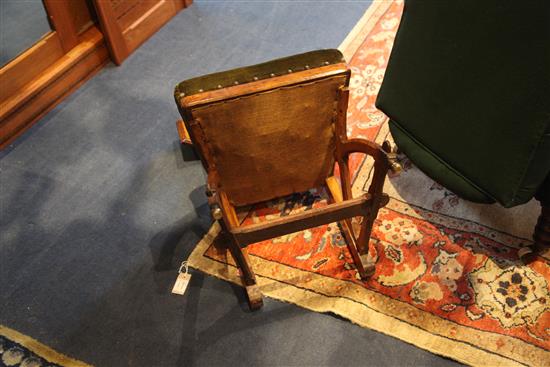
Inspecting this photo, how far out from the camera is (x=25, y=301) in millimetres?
1982

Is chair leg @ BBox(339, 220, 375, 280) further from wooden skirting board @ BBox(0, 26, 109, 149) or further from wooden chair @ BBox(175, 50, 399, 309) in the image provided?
wooden skirting board @ BBox(0, 26, 109, 149)

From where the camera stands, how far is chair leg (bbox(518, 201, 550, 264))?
1788 millimetres

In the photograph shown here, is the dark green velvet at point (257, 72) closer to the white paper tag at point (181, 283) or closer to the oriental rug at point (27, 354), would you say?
the white paper tag at point (181, 283)

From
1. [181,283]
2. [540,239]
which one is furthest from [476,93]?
[181,283]

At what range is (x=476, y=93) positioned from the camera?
62.4 inches

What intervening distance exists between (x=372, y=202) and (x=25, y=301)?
1.39 metres

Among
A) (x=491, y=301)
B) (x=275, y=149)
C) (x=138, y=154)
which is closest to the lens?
(x=275, y=149)

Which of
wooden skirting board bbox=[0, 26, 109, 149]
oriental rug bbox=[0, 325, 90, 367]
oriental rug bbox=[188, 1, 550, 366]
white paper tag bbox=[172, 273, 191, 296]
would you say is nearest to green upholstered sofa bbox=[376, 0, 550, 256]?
oriental rug bbox=[188, 1, 550, 366]

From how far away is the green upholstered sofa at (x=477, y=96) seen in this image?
142 cm

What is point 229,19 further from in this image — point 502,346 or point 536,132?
point 502,346

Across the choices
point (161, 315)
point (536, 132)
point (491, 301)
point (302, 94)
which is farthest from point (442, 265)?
point (161, 315)

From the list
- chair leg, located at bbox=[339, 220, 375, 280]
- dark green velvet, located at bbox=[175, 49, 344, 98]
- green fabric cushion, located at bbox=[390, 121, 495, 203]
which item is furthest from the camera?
chair leg, located at bbox=[339, 220, 375, 280]

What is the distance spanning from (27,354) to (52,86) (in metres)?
1.43

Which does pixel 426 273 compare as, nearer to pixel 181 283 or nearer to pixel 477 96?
pixel 477 96
